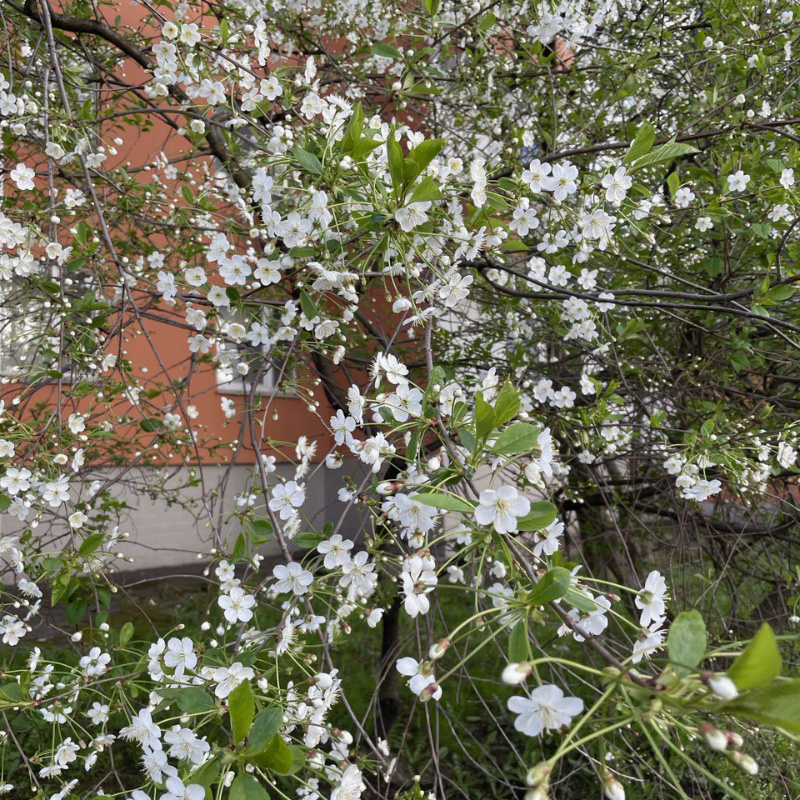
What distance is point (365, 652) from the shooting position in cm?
533

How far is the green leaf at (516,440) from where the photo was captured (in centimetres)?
94

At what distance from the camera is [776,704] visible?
1.91 feet

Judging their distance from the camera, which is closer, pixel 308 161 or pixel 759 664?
pixel 759 664

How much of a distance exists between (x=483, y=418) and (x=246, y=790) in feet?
1.97

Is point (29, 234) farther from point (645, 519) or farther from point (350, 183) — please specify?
point (645, 519)

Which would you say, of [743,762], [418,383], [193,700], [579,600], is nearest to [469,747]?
[418,383]

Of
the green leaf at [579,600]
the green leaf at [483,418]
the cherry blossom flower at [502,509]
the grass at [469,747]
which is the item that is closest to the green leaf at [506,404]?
the green leaf at [483,418]

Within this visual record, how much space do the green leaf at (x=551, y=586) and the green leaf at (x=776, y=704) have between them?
0.22 m

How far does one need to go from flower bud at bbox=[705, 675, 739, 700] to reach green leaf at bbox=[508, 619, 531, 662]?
24cm

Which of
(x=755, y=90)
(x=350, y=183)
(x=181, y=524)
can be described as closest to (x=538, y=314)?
(x=755, y=90)

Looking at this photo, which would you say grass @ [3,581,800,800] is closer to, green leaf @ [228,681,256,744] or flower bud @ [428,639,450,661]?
green leaf @ [228,681,256,744]

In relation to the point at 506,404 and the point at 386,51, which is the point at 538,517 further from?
the point at 386,51

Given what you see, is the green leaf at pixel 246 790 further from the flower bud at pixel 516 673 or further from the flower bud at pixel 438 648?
the flower bud at pixel 516 673

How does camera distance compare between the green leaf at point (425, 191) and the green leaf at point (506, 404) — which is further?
the green leaf at point (425, 191)
